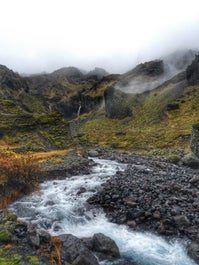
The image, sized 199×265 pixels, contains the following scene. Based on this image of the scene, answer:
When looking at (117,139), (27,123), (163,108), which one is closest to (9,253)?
(27,123)

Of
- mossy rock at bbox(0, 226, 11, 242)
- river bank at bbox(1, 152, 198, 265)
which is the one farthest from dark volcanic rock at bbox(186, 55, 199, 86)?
mossy rock at bbox(0, 226, 11, 242)

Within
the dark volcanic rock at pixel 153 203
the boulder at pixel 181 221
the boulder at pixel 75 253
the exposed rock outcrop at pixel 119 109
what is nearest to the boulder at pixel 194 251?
the dark volcanic rock at pixel 153 203

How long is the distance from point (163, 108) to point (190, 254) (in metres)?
143

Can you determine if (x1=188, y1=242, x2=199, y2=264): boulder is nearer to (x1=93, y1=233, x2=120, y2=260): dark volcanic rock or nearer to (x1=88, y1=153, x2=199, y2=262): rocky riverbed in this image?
(x1=88, y1=153, x2=199, y2=262): rocky riverbed

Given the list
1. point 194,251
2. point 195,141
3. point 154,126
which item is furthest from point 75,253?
point 154,126

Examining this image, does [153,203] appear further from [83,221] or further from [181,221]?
[83,221]

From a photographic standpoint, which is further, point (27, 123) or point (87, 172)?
point (27, 123)

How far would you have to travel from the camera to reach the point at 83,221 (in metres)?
26.9

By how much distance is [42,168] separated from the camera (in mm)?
40344

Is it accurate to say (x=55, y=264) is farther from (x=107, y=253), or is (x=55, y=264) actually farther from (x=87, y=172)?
(x=87, y=172)

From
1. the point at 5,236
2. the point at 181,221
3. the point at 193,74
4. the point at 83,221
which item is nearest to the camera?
the point at 5,236

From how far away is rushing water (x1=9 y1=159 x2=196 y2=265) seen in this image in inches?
851

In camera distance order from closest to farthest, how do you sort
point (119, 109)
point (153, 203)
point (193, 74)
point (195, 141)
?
point (153, 203), point (195, 141), point (193, 74), point (119, 109)

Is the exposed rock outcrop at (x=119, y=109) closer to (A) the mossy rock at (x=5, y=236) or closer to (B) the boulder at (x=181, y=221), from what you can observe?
(B) the boulder at (x=181, y=221)
